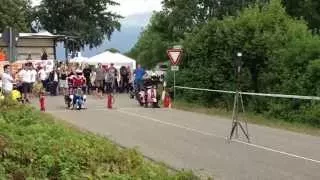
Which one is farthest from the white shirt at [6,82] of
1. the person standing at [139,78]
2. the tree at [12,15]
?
the tree at [12,15]

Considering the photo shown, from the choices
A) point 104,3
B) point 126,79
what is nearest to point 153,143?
point 126,79

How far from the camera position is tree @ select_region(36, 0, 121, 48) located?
75.2 metres

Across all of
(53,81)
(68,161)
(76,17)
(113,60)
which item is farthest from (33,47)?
(68,161)

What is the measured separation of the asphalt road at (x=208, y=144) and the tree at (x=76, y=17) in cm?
4851

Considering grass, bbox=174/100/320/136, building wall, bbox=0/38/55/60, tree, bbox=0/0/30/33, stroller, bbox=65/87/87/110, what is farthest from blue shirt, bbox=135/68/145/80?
tree, bbox=0/0/30/33

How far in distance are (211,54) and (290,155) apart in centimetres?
1796

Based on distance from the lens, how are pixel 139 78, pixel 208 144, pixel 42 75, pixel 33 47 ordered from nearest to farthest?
pixel 208 144 → pixel 139 78 → pixel 42 75 → pixel 33 47

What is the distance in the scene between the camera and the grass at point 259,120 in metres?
22.4

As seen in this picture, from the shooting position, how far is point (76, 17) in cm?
7638

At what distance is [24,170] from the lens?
32.8 ft

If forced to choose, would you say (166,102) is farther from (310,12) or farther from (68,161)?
(310,12)

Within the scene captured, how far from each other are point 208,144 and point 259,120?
8559 mm

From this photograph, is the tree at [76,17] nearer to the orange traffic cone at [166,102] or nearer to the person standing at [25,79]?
the person standing at [25,79]

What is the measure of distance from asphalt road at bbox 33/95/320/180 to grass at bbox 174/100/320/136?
2.73ft
